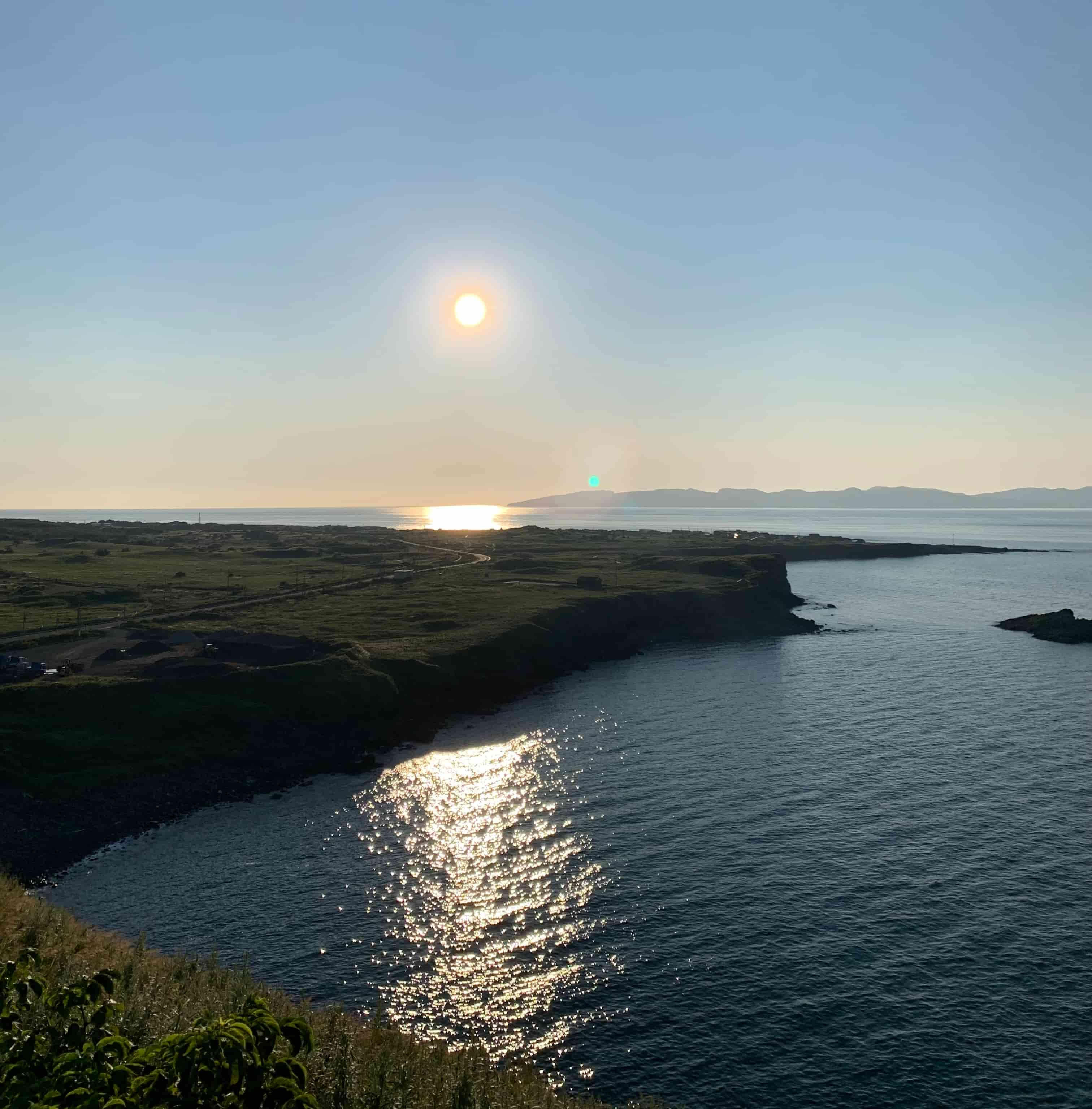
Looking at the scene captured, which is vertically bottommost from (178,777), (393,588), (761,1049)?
(761,1049)

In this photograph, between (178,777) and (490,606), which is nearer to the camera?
(178,777)

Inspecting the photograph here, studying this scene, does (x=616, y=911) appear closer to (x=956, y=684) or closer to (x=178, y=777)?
(x=178, y=777)

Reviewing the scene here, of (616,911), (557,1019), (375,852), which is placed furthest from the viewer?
(375,852)

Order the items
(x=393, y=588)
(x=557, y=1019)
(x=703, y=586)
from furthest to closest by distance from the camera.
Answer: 1. (x=703, y=586)
2. (x=393, y=588)
3. (x=557, y=1019)

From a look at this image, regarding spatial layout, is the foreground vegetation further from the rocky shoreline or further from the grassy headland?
the grassy headland

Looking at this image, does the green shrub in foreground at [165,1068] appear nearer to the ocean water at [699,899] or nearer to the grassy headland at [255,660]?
the ocean water at [699,899]

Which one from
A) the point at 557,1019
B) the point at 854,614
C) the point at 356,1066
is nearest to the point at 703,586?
the point at 854,614
